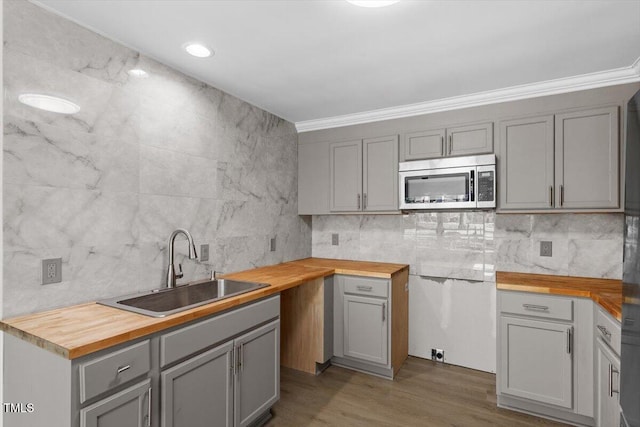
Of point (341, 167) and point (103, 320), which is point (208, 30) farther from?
point (341, 167)

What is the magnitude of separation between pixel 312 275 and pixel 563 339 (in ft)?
5.81

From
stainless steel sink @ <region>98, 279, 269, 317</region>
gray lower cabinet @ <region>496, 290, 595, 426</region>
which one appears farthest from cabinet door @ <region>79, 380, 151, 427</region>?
gray lower cabinet @ <region>496, 290, 595, 426</region>

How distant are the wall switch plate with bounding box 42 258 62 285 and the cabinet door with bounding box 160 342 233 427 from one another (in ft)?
2.41

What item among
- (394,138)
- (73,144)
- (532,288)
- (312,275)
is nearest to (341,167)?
(394,138)

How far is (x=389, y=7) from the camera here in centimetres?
164

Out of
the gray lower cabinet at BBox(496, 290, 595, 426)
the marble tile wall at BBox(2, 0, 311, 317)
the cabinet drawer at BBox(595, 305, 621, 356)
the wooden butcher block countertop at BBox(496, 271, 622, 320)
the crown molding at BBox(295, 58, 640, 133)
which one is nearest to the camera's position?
the marble tile wall at BBox(2, 0, 311, 317)

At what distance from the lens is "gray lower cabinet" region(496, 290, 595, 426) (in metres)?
2.19

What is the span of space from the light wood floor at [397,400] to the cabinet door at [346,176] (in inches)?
60.8

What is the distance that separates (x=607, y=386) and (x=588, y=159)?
1476 mm

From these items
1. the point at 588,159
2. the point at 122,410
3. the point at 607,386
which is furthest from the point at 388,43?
the point at 607,386

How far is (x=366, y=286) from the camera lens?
113 inches

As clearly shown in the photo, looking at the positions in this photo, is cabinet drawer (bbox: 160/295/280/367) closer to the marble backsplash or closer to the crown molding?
the marble backsplash

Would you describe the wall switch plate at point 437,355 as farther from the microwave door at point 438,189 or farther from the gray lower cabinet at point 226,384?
the gray lower cabinet at point 226,384

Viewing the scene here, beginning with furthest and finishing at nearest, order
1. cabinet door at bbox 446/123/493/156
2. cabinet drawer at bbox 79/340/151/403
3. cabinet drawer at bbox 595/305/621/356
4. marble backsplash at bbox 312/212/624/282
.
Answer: cabinet door at bbox 446/123/493/156 < marble backsplash at bbox 312/212/624/282 < cabinet drawer at bbox 595/305/621/356 < cabinet drawer at bbox 79/340/151/403
